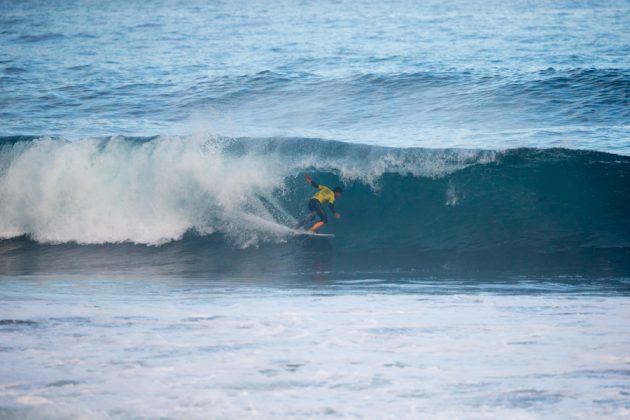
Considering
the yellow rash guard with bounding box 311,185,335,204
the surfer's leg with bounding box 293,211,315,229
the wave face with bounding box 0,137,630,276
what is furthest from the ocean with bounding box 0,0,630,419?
the yellow rash guard with bounding box 311,185,335,204

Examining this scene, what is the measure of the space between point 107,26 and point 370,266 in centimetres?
3136

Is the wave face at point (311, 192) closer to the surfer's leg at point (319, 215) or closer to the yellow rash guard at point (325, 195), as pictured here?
the surfer's leg at point (319, 215)

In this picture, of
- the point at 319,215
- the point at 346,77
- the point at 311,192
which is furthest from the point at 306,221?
the point at 346,77

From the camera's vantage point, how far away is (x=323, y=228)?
46.9 feet

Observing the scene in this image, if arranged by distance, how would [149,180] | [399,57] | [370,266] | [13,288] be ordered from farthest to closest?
[399,57], [149,180], [370,266], [13,288]

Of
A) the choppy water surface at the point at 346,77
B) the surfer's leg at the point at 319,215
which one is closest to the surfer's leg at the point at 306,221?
the surfer's leg at the point at 319,215

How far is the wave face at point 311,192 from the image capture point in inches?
539

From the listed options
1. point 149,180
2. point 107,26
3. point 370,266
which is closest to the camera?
point 370,266

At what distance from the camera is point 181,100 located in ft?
78.0

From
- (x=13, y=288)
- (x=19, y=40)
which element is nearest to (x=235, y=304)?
(x=13, y=288)

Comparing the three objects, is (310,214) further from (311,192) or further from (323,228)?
(311,192)

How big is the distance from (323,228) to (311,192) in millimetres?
1230

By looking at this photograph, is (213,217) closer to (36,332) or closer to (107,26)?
(36,332)

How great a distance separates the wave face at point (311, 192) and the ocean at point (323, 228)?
5 centimetres
